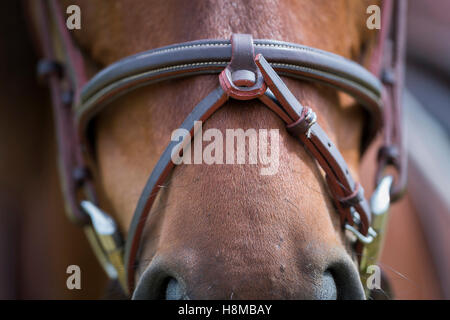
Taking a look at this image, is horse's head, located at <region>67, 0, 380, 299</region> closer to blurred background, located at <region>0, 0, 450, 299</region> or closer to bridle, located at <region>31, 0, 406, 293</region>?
bridle, located at <region>31, 0, 406, 293</region>

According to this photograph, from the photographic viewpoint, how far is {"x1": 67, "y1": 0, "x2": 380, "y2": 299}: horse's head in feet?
2.79

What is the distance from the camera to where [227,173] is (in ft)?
3.00

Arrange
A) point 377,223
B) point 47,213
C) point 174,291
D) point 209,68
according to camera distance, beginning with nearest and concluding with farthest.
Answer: point 174,291 → point 209,68 → point 377,223 → point 47,213

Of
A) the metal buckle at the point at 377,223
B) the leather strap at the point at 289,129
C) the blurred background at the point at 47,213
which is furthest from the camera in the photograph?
the blurred background at the point at 47,213

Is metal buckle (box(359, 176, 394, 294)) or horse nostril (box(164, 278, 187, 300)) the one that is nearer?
horse nostril (box(164, 278, 187, 300))

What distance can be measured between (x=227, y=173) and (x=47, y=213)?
102 centimetres

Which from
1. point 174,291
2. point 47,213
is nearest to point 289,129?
point 174,291

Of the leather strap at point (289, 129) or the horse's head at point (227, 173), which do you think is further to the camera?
the leather strap at point (289, 129)

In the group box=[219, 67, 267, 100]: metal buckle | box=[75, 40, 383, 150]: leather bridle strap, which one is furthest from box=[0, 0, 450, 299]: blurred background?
box=[219, 67, 267, 100]: metal buckle

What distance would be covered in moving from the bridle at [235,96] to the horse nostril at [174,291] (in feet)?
0.62

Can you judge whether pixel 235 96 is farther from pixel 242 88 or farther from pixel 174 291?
pixel 174 291

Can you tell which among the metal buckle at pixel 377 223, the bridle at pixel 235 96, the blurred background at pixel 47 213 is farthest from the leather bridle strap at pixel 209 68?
the blurred background at pixel 47 213

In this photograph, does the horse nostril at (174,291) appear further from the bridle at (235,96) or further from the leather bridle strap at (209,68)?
the leather bridle strap at (209,68)

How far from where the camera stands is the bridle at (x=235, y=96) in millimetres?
965
